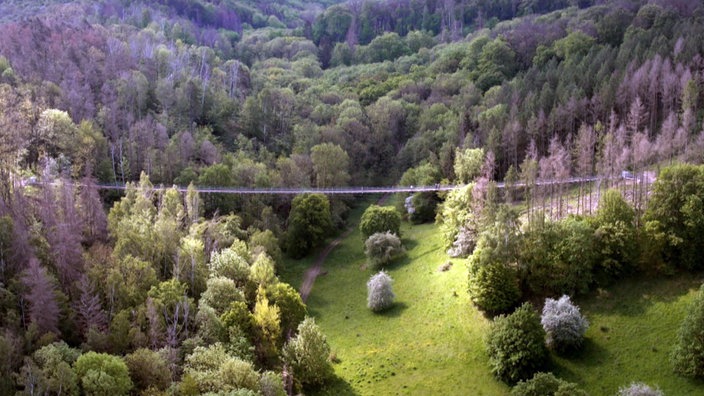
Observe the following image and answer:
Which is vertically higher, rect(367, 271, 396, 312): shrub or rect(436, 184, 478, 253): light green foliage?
rect(436, 184, 478, 253): light green foliage

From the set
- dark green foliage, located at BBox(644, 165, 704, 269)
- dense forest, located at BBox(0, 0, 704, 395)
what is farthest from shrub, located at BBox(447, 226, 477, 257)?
dark green foliage, located at BBox(644, 165, 704, 269)

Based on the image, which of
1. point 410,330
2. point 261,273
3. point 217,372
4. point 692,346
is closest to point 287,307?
point 261,273

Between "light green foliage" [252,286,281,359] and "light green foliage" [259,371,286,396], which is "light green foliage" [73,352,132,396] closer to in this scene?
"light green foliage" [259,371,286,396]

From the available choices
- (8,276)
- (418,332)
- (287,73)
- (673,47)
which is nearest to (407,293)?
(418,332)

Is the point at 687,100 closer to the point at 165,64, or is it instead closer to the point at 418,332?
the point at 418,332

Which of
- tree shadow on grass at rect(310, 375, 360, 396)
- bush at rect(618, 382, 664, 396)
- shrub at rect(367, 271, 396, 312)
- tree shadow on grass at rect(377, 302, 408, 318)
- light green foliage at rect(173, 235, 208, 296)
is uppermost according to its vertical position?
light green foliage at rect(173, 235, 208, 296)

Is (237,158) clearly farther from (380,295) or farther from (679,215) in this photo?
(679,215)
